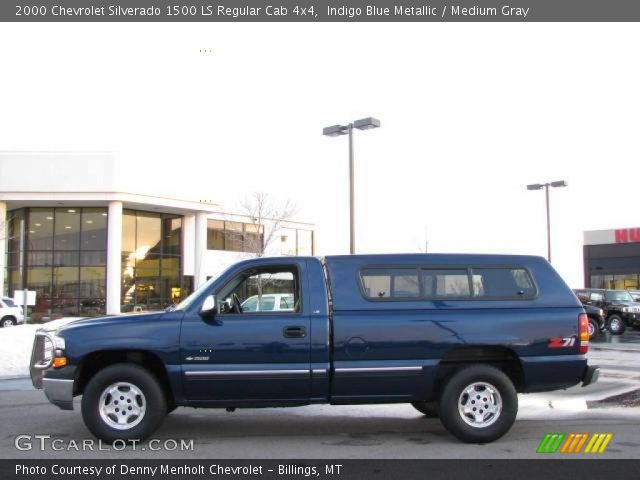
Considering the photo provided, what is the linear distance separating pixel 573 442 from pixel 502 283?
5.92ft

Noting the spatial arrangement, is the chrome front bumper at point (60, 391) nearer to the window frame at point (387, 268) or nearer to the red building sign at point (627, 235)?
the window frame at point (387, 268)

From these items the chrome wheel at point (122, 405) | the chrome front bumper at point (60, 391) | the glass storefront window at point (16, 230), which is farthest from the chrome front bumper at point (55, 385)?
the glass storefront window at point (16, 230)

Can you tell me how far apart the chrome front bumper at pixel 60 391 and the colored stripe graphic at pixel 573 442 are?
4.77 meters

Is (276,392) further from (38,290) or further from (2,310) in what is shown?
(38,290)

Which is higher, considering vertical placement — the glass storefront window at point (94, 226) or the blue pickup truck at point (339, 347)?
the glass storefront window at point (94, 226)

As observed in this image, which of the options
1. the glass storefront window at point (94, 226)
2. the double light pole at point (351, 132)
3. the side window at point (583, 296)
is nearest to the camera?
the double light pole at point (351, 132)

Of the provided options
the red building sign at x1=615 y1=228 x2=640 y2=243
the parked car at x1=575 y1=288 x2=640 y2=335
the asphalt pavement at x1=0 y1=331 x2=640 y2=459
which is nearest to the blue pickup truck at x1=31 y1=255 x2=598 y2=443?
the asphalt pavement at x1=0 y1=331 x2=640 y2=459

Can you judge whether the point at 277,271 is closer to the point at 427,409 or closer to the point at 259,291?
the point at 259,291

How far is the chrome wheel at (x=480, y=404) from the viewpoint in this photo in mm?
6832

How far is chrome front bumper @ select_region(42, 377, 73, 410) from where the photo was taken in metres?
6.63

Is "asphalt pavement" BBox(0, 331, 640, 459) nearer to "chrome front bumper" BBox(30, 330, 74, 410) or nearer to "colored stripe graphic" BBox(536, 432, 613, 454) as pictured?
"colored stripe graphic" BBox(536, 432, 613, 454)

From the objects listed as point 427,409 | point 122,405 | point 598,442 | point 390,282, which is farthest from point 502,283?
point 122,405

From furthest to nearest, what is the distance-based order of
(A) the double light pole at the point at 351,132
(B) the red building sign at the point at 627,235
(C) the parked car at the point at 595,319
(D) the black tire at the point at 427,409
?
(B) the red building sign at the point at 627,235 → (C) the parked car at the point at 595,319 → (A) the double light pole at the point at 351,132 → (D) the black tire at the point at 427,409
